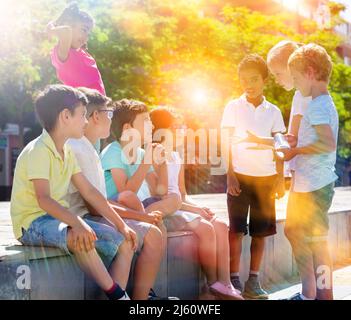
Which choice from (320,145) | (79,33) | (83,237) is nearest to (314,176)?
(320,145)

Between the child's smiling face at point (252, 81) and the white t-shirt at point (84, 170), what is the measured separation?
1395 mm

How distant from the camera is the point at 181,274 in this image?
15.0 ft

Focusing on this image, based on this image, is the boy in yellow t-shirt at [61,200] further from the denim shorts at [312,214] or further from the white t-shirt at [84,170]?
the denim shorts at [312,214]

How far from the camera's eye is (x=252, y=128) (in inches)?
193

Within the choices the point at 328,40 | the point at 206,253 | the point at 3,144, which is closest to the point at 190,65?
the point at 328,40

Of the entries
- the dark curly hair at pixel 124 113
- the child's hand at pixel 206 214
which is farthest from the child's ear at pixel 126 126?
the child's hand at pixel 206 214

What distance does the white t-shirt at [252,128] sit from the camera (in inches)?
191

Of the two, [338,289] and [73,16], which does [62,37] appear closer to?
[73,16]

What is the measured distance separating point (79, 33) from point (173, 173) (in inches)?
45.8

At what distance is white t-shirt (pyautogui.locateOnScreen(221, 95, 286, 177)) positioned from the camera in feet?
16.0

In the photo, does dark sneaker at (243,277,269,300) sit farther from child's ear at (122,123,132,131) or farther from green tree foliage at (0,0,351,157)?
green tree foliage at (0,0,351,157)
